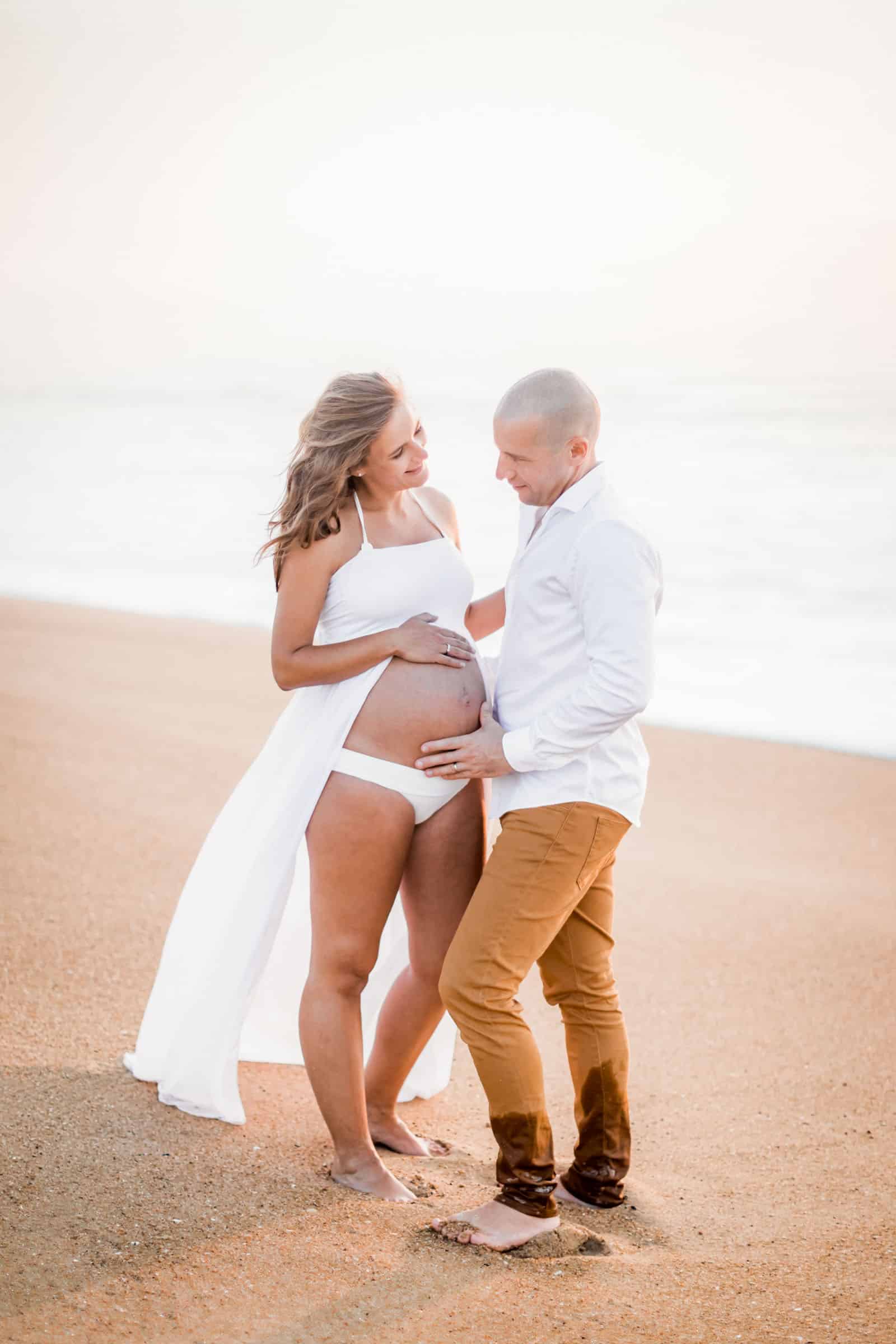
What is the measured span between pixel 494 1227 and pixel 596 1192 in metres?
0.42

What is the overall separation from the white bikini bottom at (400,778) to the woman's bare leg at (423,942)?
0.23 ft

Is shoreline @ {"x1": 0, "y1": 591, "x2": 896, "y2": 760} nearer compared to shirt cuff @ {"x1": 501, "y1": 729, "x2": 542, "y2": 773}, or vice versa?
shirt cuff @ {"x1": 501, "y1": 729, "x2": 542, "y2": 773}

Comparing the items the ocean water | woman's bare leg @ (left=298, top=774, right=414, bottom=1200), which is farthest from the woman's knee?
the ocean water

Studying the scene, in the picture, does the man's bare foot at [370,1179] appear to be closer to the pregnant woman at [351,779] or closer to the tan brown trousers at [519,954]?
the pregnant woman at [351,779]

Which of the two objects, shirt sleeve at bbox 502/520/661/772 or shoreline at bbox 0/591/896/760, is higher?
shirt sleeve at bbox 502/520/661/772

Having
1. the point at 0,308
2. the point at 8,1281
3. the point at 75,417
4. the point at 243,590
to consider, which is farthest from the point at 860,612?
the point at 75,417

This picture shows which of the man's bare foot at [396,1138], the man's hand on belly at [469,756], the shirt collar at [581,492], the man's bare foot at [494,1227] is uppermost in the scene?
the shirt collar at [581,492]

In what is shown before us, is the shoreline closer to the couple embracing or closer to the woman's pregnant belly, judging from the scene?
the couple embracing

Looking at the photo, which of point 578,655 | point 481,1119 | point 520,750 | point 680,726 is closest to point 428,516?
point 578,655

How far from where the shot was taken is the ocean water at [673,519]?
9680 mm

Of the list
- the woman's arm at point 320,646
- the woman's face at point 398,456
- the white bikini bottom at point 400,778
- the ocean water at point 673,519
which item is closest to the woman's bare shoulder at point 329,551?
the woman's arm at point 320,646

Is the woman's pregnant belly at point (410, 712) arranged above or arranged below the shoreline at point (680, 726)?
above

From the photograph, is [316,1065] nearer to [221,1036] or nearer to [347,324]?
[221,1036]

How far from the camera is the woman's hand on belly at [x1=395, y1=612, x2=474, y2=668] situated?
299 centimetres
